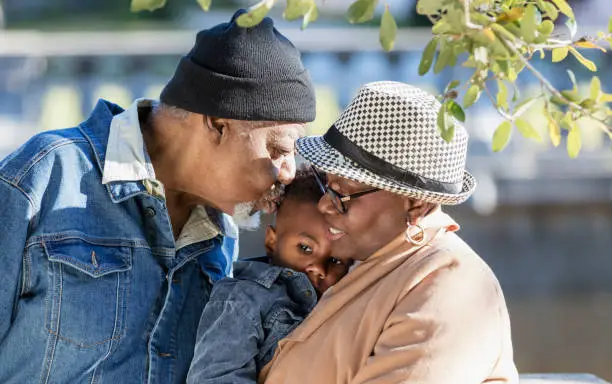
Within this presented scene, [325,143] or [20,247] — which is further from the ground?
[325,143]

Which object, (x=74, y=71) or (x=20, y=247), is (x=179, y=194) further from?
(x=74, y=71)

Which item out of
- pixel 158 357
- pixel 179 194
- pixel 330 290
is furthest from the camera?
pixel 179 194

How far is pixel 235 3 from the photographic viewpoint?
53.7 ft

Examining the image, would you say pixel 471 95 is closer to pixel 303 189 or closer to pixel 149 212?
pixel 303 189

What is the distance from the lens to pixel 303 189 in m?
3.29

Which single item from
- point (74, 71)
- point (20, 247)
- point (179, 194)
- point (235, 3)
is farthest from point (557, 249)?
point (235, 3)

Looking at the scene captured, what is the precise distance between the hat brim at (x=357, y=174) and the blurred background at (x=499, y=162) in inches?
219

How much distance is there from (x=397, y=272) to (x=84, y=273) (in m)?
0.97

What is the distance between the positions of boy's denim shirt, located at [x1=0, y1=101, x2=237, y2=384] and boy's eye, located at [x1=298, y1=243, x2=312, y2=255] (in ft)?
1.41

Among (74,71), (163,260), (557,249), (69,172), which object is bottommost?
(557,249)

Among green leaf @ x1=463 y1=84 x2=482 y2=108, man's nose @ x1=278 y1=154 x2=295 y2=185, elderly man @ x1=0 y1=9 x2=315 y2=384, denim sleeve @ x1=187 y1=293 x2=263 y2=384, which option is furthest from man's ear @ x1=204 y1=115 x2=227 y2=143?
green leaf @ x1=463 y1=84 x2=482 y2=108

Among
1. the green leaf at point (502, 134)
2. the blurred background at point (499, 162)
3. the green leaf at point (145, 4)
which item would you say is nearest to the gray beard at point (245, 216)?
the green leaf at point (502, 134)

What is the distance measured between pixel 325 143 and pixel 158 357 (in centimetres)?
87

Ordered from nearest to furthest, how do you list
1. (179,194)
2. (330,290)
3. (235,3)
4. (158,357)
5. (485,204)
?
(330,290) < (158,357) < (179,194) < (485,204) < (235,3)
